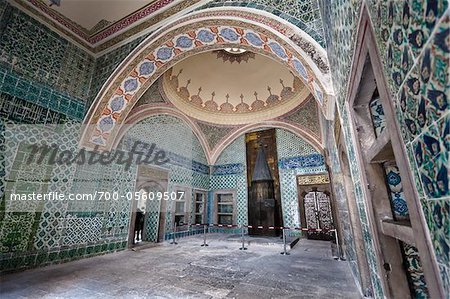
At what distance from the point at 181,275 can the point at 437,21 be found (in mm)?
3158

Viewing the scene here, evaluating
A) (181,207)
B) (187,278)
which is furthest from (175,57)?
(181,207)

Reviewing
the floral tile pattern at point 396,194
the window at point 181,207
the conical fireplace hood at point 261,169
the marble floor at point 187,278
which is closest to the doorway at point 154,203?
the window at point 181,207

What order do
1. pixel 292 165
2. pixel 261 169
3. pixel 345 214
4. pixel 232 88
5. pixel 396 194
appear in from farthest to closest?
1. pixel 261 169
2. pixel 232 88
3. pixel 292 165
4. pixel 345 214
5. pixel 396 194

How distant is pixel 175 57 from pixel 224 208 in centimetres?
557

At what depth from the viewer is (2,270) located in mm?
2664

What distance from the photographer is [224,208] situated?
7672 millimetres

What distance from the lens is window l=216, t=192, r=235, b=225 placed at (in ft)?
24.6

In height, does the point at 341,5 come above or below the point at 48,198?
above

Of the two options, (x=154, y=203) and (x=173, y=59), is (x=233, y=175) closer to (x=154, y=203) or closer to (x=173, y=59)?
(x=154, y=203)

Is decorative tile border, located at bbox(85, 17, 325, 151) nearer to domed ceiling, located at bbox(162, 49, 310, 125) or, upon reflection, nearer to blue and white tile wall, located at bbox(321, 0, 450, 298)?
domed ceiling, located at bbox(162, 49, 310, 125)

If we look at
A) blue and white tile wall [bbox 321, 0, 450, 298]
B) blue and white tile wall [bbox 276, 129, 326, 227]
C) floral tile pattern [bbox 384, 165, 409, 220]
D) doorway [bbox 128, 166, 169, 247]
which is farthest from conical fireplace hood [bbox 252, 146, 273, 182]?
blue and white tile wall [bbox 321, 0, 450, 298]

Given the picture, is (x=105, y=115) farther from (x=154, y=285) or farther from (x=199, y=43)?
(x=154, y=285)

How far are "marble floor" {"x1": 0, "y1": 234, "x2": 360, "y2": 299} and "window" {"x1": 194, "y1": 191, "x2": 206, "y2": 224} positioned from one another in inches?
134

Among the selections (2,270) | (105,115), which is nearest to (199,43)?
(105,115)
